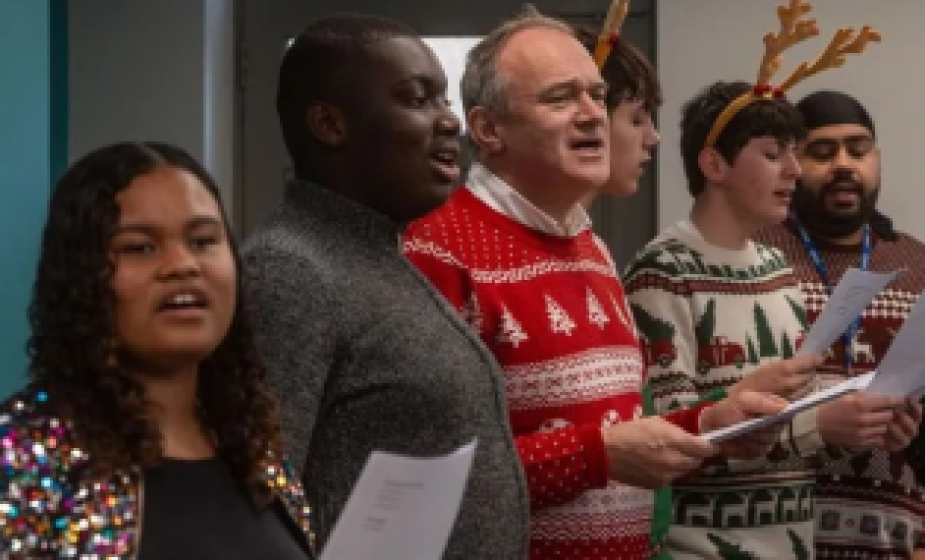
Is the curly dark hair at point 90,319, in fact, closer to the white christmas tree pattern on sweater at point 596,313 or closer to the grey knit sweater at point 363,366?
the grey knit sweater at point 363,366

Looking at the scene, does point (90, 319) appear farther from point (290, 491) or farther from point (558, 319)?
point (558, 319)

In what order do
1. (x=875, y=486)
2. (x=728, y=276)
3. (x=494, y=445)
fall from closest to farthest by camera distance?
(x=494, y=445) < (x=728, y=276) < (x=875, y=486)

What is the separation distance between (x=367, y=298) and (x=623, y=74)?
0.91m

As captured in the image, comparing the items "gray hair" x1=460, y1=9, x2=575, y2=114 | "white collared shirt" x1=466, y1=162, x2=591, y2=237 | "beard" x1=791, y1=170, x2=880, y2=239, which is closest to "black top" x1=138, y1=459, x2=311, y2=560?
"white collared shirt" x1=466, y1=162, x2=591, y2=237

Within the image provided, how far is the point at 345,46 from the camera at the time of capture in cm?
173

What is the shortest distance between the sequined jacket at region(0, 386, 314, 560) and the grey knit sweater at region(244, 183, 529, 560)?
0.29 m

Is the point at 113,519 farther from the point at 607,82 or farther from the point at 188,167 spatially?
the point at 607,82

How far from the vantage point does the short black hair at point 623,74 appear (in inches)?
94.5

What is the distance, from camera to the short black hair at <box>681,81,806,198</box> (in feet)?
8.91

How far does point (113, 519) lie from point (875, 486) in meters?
1.95

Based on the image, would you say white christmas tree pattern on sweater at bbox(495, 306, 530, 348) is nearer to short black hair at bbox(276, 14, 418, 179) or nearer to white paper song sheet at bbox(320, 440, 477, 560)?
short black hair at bbox(276, 14, 418, 179)

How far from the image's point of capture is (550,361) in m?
1.98

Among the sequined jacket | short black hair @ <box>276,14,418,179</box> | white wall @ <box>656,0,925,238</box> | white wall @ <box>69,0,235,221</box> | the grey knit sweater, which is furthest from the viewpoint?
white wall @ <box>656,0,925,238</box>

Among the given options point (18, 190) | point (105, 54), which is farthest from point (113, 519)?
point (105, 54)
